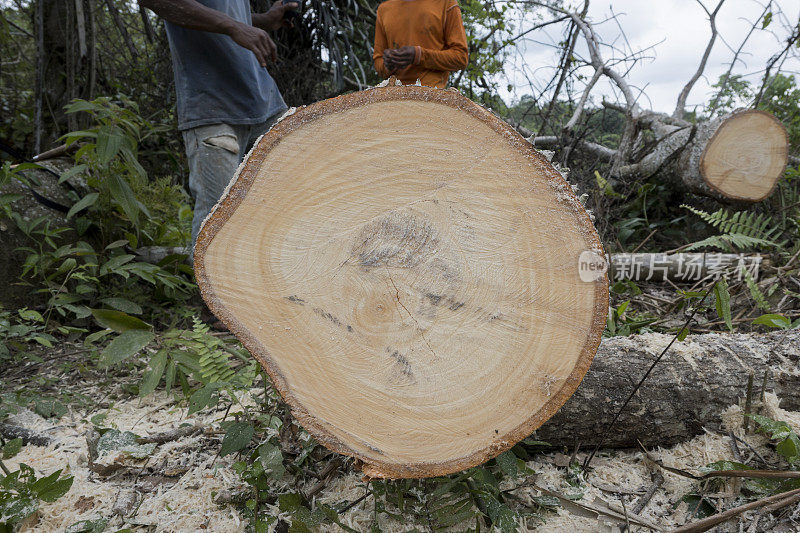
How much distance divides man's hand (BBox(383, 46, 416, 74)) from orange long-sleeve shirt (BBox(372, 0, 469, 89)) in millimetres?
62

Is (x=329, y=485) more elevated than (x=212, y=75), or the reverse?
(x=212, y=75)

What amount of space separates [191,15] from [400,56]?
112 cm

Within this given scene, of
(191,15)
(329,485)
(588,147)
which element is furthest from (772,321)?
(588,147)

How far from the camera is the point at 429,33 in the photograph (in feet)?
9.36

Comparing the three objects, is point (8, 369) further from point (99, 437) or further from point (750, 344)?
point (750, 344)

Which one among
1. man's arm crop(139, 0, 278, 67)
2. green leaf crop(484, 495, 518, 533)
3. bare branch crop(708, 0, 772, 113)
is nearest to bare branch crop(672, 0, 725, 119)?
bare branch crop(708, 0, 772, 113)

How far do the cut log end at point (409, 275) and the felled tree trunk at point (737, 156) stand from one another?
122 inches

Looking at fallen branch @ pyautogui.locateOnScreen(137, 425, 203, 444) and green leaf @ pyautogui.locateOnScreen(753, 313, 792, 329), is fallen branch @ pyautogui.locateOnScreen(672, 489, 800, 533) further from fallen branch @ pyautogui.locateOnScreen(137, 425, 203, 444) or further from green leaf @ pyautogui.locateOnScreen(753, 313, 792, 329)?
fallen branch @ pyautogui.locateOnScreen(137, 425, 203, 444)

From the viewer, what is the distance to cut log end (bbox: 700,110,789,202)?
3.44 metres

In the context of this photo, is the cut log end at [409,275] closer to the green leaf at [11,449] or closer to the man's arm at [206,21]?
the green leaf at [11,449]

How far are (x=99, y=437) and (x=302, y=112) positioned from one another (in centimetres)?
130

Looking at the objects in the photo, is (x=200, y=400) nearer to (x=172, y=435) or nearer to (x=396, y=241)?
(x=172, y=435)

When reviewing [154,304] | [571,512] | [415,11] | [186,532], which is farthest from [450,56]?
[186,532]

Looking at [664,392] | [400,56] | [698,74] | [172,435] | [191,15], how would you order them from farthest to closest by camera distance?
[698,74]
[400,56]
[191,15]
[172,435]
[664,392]
